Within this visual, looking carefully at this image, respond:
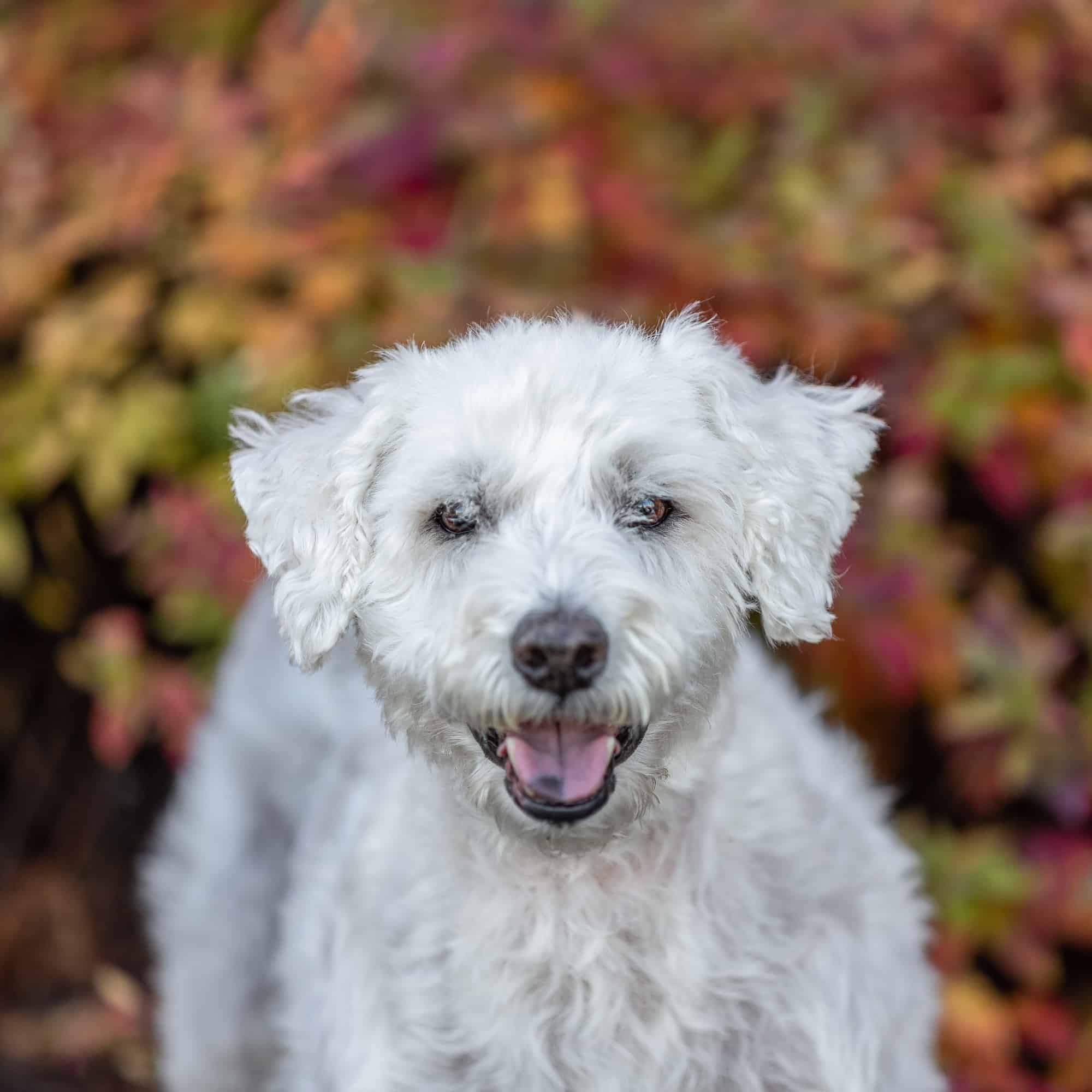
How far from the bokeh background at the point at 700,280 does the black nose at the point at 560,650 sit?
62.6 inches

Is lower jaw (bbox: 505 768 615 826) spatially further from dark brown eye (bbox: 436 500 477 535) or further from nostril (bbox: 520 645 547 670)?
dark brown eye (bbox: 436 500 477 535)

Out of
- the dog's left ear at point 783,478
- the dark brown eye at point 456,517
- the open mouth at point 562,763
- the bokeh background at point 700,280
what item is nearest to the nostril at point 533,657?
the open mouth at point 562,763

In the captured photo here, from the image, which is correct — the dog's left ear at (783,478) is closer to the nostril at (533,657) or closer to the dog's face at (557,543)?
the dog's face at (557,543)

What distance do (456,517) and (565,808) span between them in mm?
474

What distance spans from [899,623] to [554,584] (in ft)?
5.49

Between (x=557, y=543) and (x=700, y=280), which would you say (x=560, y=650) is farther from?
(x=700, y=280)

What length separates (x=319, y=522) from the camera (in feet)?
6.89

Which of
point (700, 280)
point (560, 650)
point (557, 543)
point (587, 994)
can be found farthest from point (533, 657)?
point (700, 280)

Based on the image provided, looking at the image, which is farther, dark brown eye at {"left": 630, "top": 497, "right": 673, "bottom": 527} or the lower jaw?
dark brown eye at {"left": 630, "top": 497, "right": 673, "bottom": 527}

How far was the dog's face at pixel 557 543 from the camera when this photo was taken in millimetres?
1863

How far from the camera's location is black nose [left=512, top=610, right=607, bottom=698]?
5.89ft

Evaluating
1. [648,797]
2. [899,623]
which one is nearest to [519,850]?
[648,797]

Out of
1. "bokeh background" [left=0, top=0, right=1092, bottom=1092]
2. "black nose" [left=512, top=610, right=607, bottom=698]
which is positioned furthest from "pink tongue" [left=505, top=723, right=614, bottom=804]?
"bokeh background" [left=0, top=0, right=1092, bottom=1092]

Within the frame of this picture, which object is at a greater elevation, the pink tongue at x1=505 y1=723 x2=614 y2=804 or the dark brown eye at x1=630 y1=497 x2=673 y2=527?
the dark brown eye at x1=630 y1=497 x2=673 y2=527
